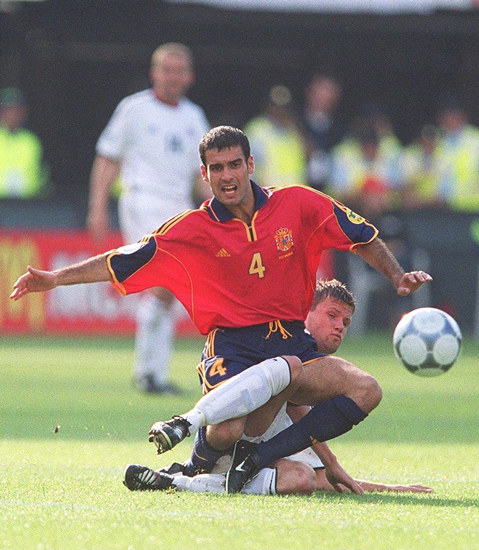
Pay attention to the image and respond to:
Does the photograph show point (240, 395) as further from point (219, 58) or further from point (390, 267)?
point (219, 58)

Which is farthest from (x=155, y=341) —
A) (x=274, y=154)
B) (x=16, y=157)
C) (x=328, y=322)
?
(x=16, y=157)

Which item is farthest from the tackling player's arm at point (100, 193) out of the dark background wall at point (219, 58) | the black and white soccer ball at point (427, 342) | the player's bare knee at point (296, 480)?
the dark background wall at point (219, 58)

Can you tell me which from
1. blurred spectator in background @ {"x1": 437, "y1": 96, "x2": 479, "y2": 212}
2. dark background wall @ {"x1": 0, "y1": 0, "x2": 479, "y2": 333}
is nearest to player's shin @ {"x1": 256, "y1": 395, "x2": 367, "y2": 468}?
blurred spectator in background @ {"x1": 437, "y1": 96, "x2": 479, "y2": 212}

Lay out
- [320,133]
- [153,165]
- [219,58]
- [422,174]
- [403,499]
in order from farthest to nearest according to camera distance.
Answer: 1. [219,58]
2. [422,174]
3. [320,133]
4. [153,165]
5. [403,499]

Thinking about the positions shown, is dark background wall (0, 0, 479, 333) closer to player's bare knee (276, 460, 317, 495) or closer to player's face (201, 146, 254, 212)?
player's face (201, 146, 254, 212)

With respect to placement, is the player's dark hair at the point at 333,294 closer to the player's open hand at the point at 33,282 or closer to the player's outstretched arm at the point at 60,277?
the player's outstretched arm at the point at 60,277

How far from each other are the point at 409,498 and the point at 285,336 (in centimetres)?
91

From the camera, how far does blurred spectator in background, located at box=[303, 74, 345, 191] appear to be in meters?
16.6

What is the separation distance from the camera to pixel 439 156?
57.4ft

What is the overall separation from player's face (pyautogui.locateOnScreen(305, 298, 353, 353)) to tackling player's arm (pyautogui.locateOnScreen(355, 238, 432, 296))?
0.28 meters

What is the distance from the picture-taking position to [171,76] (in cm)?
1017

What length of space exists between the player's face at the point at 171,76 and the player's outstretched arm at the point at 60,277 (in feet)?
15.4

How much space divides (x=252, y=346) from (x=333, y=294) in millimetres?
519

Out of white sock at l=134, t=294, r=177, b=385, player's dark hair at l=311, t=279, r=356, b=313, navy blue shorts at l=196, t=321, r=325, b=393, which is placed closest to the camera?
navy blue shorts at l=196, t=321, r=325, b=393
